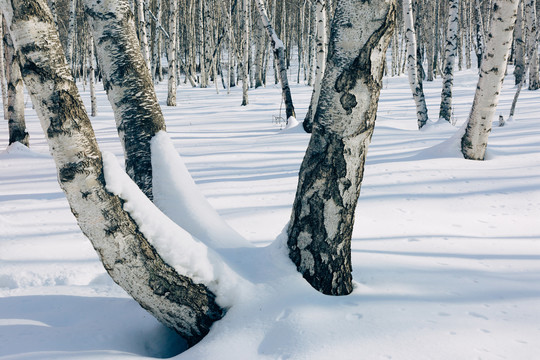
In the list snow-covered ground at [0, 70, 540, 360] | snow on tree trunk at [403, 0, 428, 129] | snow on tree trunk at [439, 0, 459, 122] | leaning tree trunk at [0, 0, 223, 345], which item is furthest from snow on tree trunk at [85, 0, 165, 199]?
snow on tree trunk at [439, 0, 459, 122]

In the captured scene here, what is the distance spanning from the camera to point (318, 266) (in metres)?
2.11

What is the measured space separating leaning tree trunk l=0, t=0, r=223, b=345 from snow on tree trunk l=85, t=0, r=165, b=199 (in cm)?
65

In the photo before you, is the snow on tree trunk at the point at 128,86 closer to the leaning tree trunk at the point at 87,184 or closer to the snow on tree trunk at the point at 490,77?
the leaning tree trunk at the point at 87,184

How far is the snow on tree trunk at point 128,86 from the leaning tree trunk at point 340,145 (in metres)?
0.95

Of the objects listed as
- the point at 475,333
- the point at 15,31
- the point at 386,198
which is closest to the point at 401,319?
the point at 475,333

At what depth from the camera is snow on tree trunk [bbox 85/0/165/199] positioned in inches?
91.8

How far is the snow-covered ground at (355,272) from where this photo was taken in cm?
177

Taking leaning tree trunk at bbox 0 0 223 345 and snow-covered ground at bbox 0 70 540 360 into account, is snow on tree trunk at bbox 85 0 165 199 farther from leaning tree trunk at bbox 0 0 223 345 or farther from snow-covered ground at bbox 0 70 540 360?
snow-covered ground at bbox 0 70 540 360

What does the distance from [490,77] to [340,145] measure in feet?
13.3

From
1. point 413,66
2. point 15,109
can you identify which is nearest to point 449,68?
point 413,66

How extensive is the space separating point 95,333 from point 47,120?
1.06 m

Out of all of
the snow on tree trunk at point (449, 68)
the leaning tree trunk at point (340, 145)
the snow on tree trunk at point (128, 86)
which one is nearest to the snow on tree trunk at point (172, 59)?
the snow on tree trunk at point (449, 68)

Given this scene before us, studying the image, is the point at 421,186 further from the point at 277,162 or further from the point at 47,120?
the point at 47,120

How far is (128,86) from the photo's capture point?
2.38 metres
